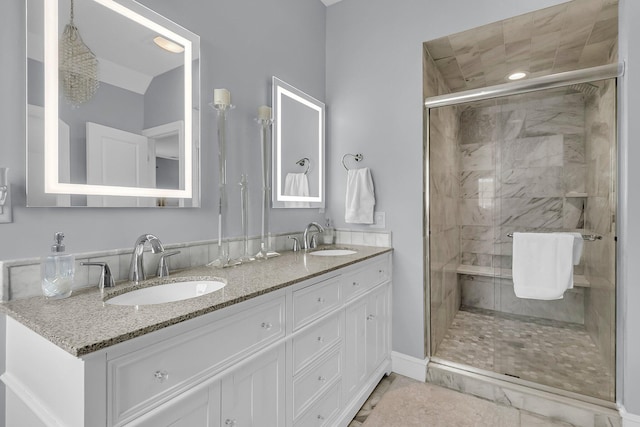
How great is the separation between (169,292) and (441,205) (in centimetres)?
185

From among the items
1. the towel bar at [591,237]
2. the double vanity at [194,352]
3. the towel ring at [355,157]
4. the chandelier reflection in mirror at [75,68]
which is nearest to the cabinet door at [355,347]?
the double vanity at [194,352]

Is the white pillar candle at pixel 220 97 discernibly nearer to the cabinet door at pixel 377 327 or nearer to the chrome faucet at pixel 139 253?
the chrome faucet at pixel 139 253

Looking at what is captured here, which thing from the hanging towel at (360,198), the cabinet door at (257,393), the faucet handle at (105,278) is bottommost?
the cabinet door at (257,393)

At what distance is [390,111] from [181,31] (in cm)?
142

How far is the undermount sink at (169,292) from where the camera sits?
3.73 feet

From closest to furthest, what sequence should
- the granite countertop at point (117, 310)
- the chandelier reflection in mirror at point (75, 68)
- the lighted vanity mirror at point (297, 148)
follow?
the granite countertop at point (117, 310) → the chandelier reflection in mirror at point (75, 68) → the lighted vanity mirror at point (297, 148)

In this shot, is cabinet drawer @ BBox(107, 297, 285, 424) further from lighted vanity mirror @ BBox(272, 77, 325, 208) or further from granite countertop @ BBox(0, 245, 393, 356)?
lighted vanity mirror @ BBox(272, 77, 325, 208)

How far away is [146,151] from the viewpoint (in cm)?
133

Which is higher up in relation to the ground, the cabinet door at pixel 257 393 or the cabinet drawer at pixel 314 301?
the cabinet drawer at pixel 314 301

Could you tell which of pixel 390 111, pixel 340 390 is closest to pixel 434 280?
pixel 340 390

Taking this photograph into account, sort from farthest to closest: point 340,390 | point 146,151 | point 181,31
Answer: point 340,390 → point 181,31 → point 146,151

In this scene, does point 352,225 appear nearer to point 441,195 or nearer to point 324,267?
point 441,195

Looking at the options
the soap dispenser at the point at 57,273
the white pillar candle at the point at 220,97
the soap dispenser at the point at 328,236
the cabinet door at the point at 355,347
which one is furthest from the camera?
the soap dispenser at the point at 328,236

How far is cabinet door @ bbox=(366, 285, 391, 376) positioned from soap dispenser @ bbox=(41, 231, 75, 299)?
1.46 metres
